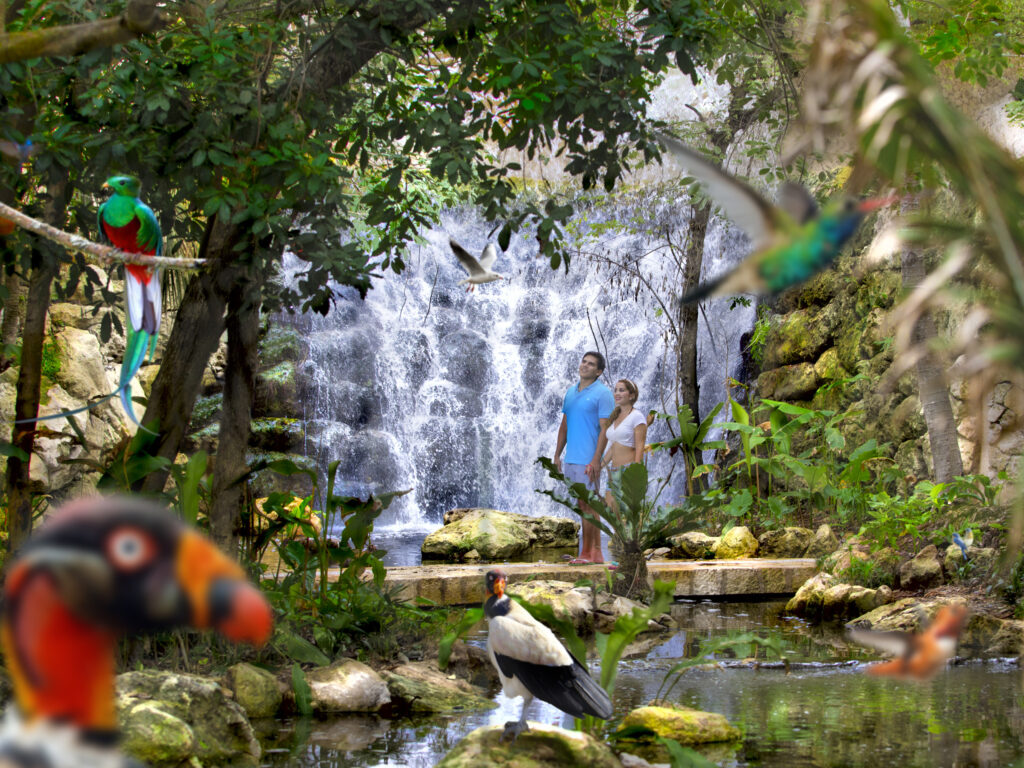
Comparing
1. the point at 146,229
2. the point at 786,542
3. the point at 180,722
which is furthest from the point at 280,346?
the point at 146,229

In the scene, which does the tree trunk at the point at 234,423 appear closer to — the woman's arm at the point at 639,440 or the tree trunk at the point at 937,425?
the woman's arm at the point at 639,440

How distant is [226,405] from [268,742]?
212 cm

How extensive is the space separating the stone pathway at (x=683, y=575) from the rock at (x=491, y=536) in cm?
208

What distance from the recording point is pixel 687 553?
986cm

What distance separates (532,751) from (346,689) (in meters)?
1.59

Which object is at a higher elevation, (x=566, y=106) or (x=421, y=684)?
(x=566, y=106)

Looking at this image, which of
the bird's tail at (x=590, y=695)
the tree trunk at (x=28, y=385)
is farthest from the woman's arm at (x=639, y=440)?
the tree trunk at (x=28, y=385)

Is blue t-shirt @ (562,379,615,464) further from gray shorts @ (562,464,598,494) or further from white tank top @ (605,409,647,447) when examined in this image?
white tank top @ (605,409,647,447)

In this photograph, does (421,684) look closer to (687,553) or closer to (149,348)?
(149,348)

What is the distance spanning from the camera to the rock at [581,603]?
21.6 ft

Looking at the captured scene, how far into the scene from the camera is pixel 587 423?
769cm

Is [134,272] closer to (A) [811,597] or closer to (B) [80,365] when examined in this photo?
(A) [811,597]

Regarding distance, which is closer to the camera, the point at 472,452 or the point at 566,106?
the point at 566,106

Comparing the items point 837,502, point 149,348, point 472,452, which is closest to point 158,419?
point 149,348
